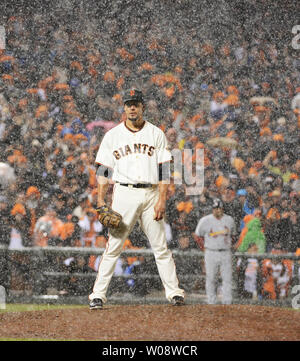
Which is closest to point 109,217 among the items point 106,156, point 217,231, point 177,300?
point 106,156

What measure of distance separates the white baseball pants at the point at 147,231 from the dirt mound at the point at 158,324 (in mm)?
208

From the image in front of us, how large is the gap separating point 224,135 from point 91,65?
2727mm

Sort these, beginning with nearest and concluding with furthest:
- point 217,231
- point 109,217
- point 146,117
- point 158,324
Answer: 1. point 158,324
2. point 109,217
3. point 217,231
4. point 146,117

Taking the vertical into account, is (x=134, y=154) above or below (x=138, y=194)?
above

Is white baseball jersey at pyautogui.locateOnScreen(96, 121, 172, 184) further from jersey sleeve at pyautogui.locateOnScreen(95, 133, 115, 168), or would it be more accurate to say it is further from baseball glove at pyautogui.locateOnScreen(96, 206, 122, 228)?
baseball glove at pyautogui.locateOnScreen(96, 206, 122, 228)

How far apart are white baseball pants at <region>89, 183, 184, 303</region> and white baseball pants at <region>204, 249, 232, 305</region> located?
7.96ft

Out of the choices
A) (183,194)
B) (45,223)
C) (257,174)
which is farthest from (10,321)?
(257,174)

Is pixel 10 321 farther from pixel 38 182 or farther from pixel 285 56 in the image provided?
pixel 285 56

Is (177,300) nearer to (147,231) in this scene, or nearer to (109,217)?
(147,231)

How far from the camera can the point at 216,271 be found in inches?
316

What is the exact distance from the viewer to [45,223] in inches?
353

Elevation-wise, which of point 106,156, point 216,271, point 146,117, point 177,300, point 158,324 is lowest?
point 158,324

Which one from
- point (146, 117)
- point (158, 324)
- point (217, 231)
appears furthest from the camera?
point (146, 117)

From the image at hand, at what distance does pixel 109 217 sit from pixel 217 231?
105 inches
